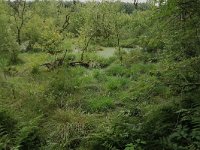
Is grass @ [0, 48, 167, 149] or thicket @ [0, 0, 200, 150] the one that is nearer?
thicket @ [0, 0, 200, 150]

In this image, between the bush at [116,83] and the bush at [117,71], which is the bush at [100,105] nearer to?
the bush at [116,83]

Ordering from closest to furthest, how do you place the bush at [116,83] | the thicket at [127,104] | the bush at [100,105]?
the thicket at [127,104] < the bush at [100,105] < the bush at [116,83]

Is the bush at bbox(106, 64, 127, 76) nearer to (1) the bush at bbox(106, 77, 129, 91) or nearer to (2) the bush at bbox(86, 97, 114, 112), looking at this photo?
(1) the bush at bbox(106, 77, 129, 91)

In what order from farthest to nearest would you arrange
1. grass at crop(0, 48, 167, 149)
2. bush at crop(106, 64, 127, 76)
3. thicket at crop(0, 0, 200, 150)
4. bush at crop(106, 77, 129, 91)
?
bush at crop(106, 64, 127, 76) → bush at crop(106, 77, 129, 91) → grass at crop(0, 48, 167, 149) → thicket at crop(0, 0, 200, 150)

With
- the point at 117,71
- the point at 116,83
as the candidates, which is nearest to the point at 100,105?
the point at 116,83

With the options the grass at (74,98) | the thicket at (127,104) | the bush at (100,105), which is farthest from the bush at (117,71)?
the bush at (100,105)

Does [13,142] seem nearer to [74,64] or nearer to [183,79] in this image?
[183,79]

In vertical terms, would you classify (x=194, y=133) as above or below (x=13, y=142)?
above

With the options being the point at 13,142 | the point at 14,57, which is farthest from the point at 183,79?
the point at 14,57

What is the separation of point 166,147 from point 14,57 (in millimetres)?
15019

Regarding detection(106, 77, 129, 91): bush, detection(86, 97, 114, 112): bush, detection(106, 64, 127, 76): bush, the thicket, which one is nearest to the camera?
the thicket

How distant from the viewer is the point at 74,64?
55.5ft

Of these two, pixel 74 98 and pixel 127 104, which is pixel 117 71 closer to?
pixel 74 98

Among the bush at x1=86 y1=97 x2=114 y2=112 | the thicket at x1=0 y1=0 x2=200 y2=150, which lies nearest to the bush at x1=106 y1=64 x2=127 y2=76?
the thicket at x1=0 y1=0 x2=200 y2=150
